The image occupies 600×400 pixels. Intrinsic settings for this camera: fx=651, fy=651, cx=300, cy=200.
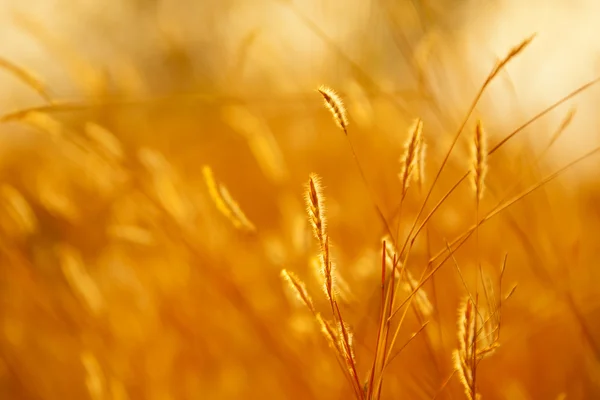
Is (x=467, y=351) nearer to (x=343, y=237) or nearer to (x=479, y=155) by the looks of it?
(x=479, y=155)

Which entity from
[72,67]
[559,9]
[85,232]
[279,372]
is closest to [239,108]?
[72,67]

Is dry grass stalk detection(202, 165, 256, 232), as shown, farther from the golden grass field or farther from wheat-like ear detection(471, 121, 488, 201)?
wheat-like ear detection(471, 121, 488, 201)

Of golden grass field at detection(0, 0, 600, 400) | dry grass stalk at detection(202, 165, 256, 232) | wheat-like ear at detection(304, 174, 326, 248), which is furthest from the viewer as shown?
golden grass field at detection(0, 0, 600, 400)

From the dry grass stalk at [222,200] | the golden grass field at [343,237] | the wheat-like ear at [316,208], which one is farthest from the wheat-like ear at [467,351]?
the dry grass stalk at [222,200]

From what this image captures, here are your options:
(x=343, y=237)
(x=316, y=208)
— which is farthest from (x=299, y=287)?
(x=343, y=237)

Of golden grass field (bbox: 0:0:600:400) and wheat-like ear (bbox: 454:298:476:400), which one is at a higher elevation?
golden grass field (bbox: 0:0:600:400)

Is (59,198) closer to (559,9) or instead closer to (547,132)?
(547,132)

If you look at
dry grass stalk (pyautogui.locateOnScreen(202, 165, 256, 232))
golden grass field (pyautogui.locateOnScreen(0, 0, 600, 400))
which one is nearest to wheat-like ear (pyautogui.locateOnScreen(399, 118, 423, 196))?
golden grass field (pyautogui.locateOnScreen(0, 0, 600, 400))

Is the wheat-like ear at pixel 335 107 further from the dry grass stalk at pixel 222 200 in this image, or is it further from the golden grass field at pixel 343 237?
the dry grass stalk at pixel 222 200
